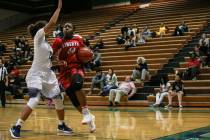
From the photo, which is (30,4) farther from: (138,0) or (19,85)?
(19,85)

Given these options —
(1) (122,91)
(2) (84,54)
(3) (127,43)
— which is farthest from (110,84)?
(2) (84,54)

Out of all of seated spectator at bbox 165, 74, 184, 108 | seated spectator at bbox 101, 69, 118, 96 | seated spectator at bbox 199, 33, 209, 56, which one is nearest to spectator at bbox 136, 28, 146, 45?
seated spectator at bbox 101, 69, 118, 96

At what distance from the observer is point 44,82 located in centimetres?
555

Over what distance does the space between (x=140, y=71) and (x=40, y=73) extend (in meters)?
8.03

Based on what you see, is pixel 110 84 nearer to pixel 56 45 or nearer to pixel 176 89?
pixel 176 89

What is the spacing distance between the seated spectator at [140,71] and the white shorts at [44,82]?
24.9 ft

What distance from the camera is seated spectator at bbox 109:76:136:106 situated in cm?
1238

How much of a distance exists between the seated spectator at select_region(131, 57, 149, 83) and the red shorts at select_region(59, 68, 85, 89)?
7430mm

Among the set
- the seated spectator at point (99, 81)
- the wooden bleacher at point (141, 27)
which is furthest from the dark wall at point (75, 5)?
the seated spectator at point (99, 81)

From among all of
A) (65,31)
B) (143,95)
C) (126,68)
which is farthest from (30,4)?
(65,31)

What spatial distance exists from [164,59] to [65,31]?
28.4ft

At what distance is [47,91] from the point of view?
564 cm

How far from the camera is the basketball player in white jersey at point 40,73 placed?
5336 millimetres

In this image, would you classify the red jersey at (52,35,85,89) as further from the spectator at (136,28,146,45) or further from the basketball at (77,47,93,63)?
the spectator at (136,28,146,45)
